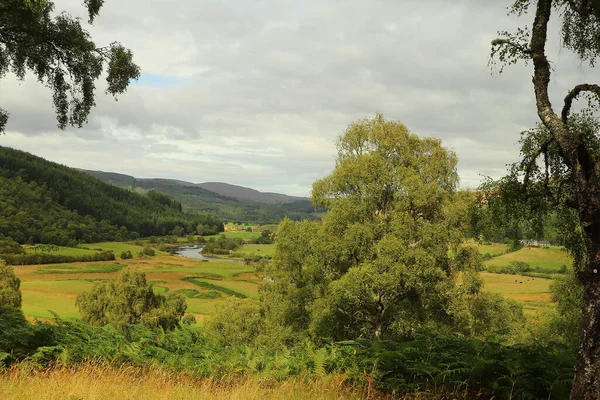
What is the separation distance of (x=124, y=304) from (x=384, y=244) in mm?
39980

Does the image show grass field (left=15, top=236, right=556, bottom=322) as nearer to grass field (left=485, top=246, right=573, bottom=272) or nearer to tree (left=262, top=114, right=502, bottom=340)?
grass field (left=485, top=246, right=573, bottom=272)

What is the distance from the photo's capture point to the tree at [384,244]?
63.5ft

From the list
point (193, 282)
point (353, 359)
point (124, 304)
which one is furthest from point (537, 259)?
point (353, 359)

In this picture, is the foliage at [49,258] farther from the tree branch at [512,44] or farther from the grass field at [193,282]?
the tree branch at [512,44]

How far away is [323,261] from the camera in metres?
21.7

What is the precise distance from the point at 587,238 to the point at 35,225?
23818 cm

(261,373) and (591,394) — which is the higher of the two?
(591,394)

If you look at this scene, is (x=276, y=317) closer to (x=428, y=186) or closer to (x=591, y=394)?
(x=428, y=186)

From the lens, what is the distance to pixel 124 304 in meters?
47.8

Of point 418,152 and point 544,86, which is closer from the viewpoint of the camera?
point 544,86

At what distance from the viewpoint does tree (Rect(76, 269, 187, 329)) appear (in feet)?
155

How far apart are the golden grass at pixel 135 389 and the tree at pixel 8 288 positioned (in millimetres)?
44800

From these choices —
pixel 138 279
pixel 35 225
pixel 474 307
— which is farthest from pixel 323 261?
pixel 35 225

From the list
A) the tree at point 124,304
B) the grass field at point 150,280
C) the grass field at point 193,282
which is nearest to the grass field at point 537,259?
the grass field at point 193,282
